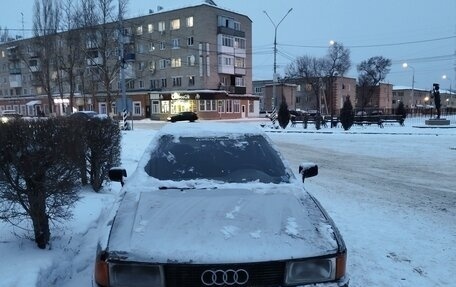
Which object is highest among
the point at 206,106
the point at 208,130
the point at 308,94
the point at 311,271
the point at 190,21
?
the point at 190,21

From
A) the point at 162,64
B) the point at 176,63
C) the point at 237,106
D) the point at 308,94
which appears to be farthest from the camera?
the point at 308,94

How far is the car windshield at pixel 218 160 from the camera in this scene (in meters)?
4.11

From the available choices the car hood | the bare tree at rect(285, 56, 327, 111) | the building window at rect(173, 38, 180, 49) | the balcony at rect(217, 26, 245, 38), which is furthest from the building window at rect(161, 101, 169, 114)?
the car hood

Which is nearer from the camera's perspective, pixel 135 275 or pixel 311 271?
pixel 135 275

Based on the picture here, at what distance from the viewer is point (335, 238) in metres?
2.94

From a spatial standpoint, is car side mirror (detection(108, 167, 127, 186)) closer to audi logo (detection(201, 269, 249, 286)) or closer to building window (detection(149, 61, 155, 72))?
audi logo (detection(201, 269, 249, 286))

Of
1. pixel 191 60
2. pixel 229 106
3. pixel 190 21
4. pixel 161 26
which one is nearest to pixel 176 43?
pixel 190 21

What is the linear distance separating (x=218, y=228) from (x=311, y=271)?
679 mm

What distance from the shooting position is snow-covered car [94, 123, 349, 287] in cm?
261

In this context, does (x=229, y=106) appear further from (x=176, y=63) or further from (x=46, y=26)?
(x=46, y=26)

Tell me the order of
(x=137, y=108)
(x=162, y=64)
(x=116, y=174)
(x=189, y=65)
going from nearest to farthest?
(x=116, y=174) < (x=189, y=65) < (x=162, y=64) < (x=137, y=108)

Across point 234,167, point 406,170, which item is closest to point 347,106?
point 406,170

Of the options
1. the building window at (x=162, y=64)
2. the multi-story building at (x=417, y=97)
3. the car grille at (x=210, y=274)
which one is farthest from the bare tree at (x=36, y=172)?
the multi-story building at (x=417, y=97)

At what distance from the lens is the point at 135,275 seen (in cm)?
265
